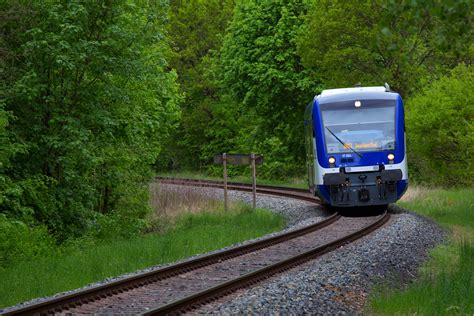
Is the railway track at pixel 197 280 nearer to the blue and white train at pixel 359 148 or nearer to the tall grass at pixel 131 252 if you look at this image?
the tall grass at pixel 131 252

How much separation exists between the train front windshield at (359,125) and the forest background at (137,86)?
8.60 ft

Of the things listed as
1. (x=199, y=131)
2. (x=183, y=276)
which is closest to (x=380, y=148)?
(x=183, y=276)

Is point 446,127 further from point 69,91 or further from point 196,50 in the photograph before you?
point 196,50

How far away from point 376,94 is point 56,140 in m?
8.40

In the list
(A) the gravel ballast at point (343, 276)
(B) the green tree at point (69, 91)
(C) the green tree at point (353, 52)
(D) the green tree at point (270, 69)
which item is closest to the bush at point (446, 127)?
(C) the green tree at point (353, 52)

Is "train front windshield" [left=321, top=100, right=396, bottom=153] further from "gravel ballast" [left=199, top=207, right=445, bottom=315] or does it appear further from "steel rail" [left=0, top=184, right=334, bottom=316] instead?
"steel rail" [left=0, top=184, right=334, bottom=316]

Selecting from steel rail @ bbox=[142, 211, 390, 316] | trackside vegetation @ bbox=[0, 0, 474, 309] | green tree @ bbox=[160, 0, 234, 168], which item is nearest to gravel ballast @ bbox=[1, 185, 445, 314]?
steel rail @ bbox=[142, 211, 390, 316]

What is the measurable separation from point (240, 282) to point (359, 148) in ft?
35.5

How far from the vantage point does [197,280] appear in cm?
1154

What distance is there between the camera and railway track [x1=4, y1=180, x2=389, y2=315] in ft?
30.2

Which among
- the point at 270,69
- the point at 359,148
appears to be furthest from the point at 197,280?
the point at 270,69

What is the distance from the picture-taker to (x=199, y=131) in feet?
198

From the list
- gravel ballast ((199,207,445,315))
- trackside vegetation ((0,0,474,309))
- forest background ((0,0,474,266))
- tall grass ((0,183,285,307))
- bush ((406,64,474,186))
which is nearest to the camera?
gravel ballast ((199,207,445,315))

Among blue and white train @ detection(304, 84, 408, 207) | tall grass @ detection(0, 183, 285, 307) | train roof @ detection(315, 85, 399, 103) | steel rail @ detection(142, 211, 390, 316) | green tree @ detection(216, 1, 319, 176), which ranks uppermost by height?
green tree @ detection(216, 1, 319, 176)
